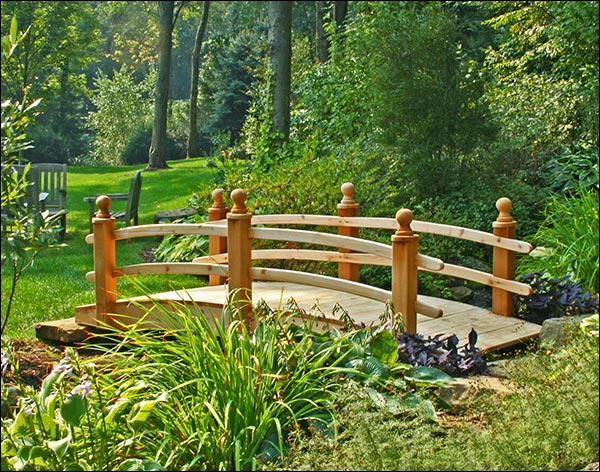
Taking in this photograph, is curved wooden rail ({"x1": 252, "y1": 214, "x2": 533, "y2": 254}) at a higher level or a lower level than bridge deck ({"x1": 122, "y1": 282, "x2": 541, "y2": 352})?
higher

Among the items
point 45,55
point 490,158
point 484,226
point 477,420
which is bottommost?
point 477,420

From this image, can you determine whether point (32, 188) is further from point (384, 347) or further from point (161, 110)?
point (161, 110)

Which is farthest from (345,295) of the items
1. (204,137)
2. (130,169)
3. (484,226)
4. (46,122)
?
(46,122)

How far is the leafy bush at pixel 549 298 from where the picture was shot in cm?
657

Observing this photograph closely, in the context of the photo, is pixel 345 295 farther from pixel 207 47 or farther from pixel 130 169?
pixel 207 47

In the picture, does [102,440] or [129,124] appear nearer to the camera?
[102,440]

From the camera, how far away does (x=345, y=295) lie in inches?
292

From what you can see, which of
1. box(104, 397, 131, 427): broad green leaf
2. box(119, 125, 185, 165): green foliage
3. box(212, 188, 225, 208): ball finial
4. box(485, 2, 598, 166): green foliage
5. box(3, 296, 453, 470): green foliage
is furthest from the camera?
box(119, 125, 185, 165): green foliage

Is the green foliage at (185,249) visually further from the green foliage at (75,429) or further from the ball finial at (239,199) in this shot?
the green foliage at (75,429)

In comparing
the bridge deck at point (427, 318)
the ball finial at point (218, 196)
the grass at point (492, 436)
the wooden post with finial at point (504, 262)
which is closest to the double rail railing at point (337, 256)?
the wooden post with finial at point (504, 262)

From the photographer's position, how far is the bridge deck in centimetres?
626

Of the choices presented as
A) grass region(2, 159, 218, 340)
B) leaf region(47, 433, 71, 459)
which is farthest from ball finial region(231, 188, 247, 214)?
leaf region(47, 433, 71, 459)

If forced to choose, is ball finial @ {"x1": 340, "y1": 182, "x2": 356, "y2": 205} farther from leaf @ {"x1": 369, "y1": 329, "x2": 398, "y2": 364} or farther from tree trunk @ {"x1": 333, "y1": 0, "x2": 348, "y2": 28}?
tree trunk @ {"x1": 333, "y1": 0, "x2": 348, "y2": 28}

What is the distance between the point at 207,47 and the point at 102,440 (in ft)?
94.7
